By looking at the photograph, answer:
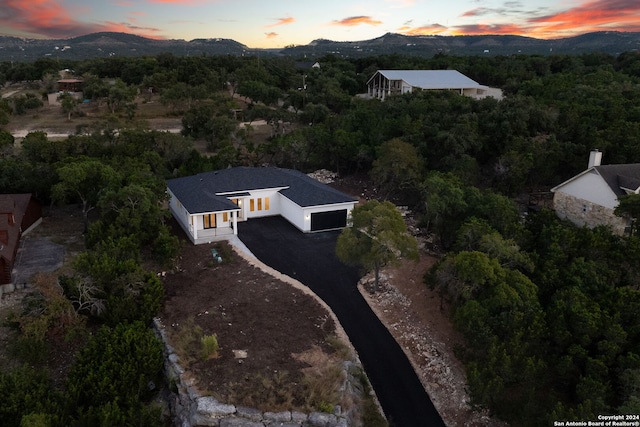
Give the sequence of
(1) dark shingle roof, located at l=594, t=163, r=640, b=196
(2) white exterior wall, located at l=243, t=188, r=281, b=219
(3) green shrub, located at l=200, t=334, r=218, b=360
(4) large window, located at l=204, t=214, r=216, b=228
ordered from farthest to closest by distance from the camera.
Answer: (2) white exterior wall, located at l=243, t=188, r=281, b=219 < (4) large window, located at l=204, t=214, r=216, b=228 < (1) dark shingle roof, located at l=594, t=163, r=640, b=196 < (3) green shrub, located at l=200, t=334, r=218, b=360

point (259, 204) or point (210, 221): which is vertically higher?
point (259, 204)

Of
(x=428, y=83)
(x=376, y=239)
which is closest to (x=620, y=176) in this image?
(x=376, y=239)

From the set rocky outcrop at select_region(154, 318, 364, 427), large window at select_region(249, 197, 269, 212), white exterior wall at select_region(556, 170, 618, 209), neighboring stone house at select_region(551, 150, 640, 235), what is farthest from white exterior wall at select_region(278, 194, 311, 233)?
white exterior wall at select_region(556, 170, 618, 209)

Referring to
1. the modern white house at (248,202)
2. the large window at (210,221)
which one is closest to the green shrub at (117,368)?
the modern white house at (248,202)

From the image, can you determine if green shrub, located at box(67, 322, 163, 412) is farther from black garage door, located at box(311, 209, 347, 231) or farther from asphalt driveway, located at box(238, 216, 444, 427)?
black garage door, located at box(311, 209, 347, 231)

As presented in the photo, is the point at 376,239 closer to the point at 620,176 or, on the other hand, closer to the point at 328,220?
the point at 328,220

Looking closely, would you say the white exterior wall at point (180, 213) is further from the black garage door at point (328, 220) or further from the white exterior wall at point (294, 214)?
the black garage door at point (328, 220)

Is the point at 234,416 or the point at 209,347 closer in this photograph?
the point at 234,416
